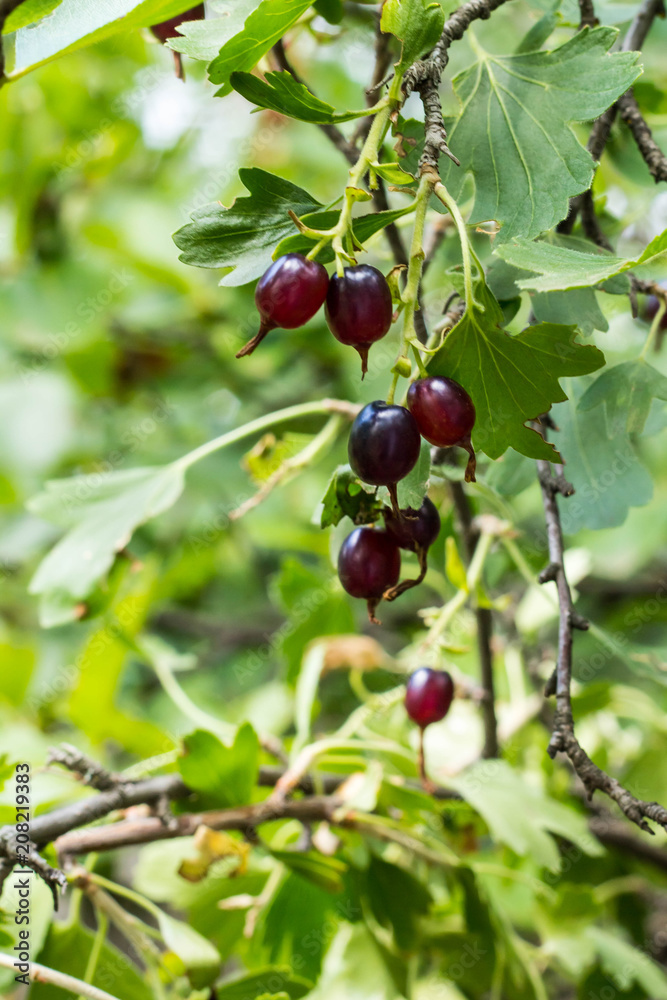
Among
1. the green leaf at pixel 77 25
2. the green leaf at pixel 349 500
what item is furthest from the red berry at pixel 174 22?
the green leaf at pixel 349 500

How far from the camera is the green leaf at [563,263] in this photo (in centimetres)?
33

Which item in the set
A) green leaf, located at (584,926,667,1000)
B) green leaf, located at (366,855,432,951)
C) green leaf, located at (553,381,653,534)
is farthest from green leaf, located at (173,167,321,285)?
green leaf, located at (584,926,667,1000)

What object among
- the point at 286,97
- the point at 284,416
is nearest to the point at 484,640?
the point at 284,416

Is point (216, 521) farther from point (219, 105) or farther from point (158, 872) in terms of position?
point (219, 105)

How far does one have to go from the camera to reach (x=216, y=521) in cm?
138

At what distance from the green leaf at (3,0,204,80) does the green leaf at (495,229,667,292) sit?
220 mm

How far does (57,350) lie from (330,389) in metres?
0.51

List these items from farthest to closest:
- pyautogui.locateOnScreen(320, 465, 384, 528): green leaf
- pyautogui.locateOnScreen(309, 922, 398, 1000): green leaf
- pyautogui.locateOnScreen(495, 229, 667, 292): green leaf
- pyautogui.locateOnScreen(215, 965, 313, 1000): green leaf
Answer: pyautogui.locateOnScreen(309, 922, 398, 1000): green leaf < pyautogui.locateOnScreen(215, 965, 313, 1000): green leaf < pyautogui.locateOnScreen(320, 465, 384, 528): green leaf < pyautogui.locateOnScreen(495, 229, 667, 292): green leaf

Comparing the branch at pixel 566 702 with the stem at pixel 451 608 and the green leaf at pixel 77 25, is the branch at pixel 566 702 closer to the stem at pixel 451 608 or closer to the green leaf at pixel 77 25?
the stem at pixel 451 608

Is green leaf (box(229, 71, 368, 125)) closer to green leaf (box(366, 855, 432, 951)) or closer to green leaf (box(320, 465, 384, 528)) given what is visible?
green leaf (box(320, 465, 384, 528))

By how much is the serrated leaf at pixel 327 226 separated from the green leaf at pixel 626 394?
0.64ft

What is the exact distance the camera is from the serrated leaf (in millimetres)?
362

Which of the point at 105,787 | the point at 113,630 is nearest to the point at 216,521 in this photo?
the point at 113,630

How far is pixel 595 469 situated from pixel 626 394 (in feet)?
0.19
